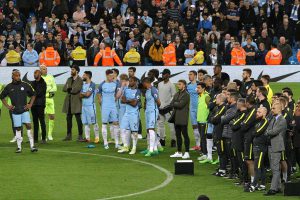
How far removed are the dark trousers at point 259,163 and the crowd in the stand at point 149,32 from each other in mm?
19497

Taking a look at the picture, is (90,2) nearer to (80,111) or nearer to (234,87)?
(80,111)

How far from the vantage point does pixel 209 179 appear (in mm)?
23891

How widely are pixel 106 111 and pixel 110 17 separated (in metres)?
18.0

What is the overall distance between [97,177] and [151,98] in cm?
395

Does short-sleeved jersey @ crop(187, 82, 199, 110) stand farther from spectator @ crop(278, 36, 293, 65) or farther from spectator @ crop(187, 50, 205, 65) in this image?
spectator @ crop(278, 36, 293, 65)

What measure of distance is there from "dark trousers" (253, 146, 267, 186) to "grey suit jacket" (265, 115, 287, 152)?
0.34 m

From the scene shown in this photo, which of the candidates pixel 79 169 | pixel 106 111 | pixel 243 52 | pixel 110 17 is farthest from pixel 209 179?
pixel 110 17

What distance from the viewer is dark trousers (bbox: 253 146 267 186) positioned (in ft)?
70.9

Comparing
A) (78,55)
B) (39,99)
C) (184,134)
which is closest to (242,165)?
(184,134)

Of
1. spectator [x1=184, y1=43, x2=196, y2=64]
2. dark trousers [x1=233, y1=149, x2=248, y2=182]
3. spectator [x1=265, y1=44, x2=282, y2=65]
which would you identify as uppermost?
spectator [x1=184, y1=43, x2=196, y2=64]

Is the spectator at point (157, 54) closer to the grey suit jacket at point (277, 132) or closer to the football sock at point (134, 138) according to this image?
the football sock at point (134, 138)

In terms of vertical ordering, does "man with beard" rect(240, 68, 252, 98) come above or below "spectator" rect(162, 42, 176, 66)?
below

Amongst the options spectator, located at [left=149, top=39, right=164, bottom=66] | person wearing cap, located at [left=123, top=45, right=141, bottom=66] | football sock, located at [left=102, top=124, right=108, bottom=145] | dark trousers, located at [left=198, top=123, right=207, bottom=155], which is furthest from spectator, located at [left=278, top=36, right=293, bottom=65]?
dark trousers, located at [left=198, top=123, right=207, bottom=155]

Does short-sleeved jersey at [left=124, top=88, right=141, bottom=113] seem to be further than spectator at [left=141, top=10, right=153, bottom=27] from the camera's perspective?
No
